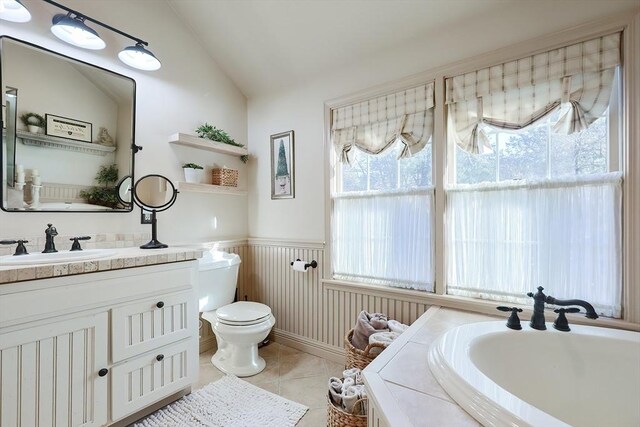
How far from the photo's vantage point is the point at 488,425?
827 millimetres

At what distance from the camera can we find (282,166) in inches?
102

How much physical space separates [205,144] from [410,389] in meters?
2.16

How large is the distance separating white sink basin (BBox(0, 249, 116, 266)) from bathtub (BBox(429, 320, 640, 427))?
174cm

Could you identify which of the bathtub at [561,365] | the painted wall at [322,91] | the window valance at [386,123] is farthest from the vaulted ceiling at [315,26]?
the bathtub at [561,365]

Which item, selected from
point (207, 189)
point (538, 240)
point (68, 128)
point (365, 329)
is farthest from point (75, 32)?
point (538, 240)

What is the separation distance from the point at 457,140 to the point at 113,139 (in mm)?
2252

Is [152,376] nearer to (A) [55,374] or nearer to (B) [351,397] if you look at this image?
(A) [55,374]

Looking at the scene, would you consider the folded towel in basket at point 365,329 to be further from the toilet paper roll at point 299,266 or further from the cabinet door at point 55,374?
the cabinet door at point 55,374

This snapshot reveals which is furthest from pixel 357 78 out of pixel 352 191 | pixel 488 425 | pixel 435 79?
pixel 488 425

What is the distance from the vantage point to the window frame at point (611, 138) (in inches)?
53.4

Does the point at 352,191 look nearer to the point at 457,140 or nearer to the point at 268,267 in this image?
the point at 457,140

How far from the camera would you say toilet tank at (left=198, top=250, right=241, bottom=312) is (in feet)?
6.96

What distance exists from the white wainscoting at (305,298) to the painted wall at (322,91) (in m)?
0.16

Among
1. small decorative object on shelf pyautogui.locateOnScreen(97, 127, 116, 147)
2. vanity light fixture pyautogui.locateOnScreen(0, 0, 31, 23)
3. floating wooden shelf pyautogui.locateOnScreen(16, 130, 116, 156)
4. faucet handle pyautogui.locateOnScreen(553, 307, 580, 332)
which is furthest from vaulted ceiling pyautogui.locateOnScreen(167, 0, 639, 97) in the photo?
faucet handle pyautogui.locateOnScreen(553, 307, 580, 332)
